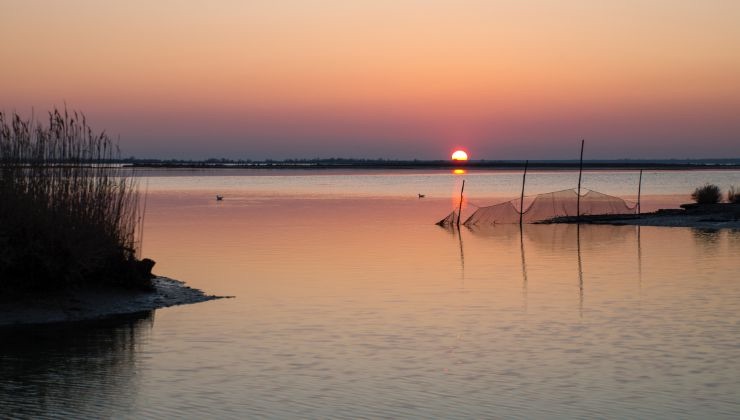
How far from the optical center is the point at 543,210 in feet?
160

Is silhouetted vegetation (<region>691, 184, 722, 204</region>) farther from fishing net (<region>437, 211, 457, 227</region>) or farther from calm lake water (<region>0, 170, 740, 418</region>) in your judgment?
calm lake water (<region>0, 170, 740, 418</region>)

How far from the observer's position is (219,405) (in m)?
12.8

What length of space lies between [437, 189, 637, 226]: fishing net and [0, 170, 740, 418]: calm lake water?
14.6 m

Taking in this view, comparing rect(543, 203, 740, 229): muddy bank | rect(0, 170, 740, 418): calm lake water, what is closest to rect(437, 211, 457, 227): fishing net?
rect(543, 203, 740, 229): muddy bank

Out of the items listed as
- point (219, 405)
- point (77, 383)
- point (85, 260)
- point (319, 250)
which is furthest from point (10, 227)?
point (319, 250)

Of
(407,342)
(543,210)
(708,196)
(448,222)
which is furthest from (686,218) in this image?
(407,342)

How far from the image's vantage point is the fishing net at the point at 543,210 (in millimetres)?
47031

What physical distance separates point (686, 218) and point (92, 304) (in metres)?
31.3

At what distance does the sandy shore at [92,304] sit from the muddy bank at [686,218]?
1046 inches

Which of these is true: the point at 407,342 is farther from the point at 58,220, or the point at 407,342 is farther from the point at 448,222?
the point at 448,222

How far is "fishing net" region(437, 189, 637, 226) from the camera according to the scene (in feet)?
154

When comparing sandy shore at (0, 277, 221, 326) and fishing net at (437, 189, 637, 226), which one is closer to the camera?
sandy shore at (0, 277, 221, 326)

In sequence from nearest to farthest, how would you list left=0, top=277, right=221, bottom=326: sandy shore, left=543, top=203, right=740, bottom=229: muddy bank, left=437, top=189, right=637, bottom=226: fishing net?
left=0, top=277, right=221, bottom=326: sandy shore < left=543, top=203, right=740, bottom=229: muddy bank < left=437, top=189, right=637, bottom=226: fishing net

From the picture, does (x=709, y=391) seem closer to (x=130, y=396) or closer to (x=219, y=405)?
(x=219, y=405)
